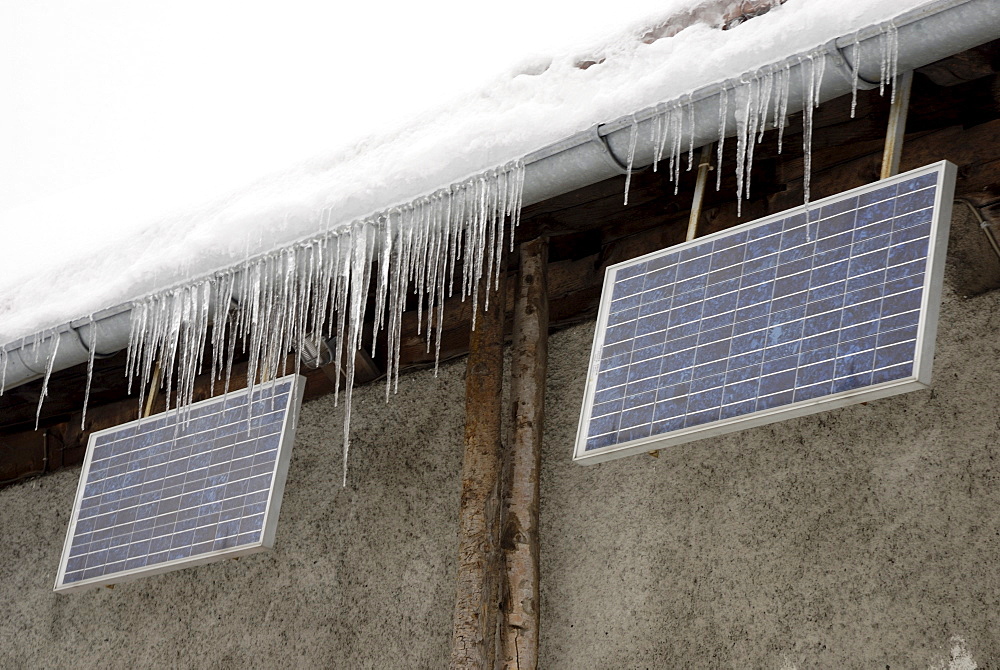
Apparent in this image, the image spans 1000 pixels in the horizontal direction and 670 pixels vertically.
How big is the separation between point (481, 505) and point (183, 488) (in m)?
1.05

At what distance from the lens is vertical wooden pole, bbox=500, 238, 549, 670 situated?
3709 mm

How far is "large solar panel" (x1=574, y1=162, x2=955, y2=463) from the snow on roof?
428 mm

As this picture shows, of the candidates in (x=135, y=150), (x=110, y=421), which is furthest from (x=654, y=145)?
(x=135, y=150)

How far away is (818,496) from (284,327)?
172 centimetres

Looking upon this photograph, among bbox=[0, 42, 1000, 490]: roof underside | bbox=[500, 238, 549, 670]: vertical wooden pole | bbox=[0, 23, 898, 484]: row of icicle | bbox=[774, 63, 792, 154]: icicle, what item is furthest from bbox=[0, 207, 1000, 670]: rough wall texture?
bbox=[774, 63, 792, 154]: icicle

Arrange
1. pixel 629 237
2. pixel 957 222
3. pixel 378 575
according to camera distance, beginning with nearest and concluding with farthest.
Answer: pixel 957 222 → pixel 629 237 → pixel 378 575

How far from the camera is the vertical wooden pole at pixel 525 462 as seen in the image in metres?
3.71

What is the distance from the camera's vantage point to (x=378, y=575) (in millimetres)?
4500

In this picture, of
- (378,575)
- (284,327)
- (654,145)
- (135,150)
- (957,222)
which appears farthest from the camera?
(135,150)

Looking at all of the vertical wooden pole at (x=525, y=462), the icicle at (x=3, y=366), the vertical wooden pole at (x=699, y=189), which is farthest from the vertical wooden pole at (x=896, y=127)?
the icicle at (x=3, y=366)

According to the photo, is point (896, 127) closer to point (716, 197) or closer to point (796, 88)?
point (796, 88)

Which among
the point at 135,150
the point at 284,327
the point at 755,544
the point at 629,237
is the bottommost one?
the point at 755,544

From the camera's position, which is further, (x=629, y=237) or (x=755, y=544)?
(x=629, y=237)

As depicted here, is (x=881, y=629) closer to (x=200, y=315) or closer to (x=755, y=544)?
(x=755, y=544)
